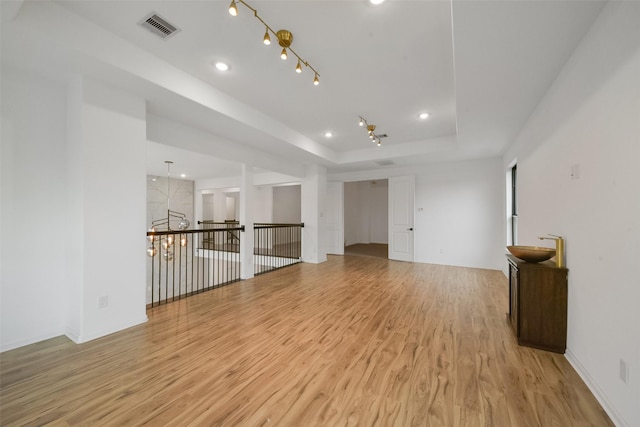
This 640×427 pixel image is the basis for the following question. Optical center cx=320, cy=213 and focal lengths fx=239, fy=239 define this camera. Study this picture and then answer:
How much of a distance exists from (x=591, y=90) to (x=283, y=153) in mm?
4572

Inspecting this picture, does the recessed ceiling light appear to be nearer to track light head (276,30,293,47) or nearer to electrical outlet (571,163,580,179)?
track light head (276,30,293,47)

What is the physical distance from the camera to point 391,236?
7.00m

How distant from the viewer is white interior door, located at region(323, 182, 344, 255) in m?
7.85

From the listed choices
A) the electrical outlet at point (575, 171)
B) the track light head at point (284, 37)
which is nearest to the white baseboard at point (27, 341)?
the track light head at point (284, 37)

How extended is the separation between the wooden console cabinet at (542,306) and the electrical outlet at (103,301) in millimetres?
4219

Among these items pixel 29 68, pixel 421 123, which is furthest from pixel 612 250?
pixel 29 68

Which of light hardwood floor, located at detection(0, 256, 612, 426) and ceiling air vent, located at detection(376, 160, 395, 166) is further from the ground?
ceiling air vent, located at detection(376, 160, 395, 166)

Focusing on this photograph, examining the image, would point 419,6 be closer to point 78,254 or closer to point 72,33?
point 72,33

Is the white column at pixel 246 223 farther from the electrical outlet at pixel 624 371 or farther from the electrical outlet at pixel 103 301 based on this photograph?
the electrical outlet at pixel 624 371

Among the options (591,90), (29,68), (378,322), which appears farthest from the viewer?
(378,322)

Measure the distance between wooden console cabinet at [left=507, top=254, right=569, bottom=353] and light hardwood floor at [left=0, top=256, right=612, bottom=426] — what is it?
0.13m

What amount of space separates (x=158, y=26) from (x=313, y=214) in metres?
4.93

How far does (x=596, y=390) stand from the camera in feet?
5.54

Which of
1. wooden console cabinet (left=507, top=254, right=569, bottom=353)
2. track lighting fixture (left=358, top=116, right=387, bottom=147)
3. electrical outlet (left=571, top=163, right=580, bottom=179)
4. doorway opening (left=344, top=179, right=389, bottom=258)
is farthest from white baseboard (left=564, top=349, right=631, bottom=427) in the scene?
doorway opening (left=344, top=179, right=389, bottom=258)
